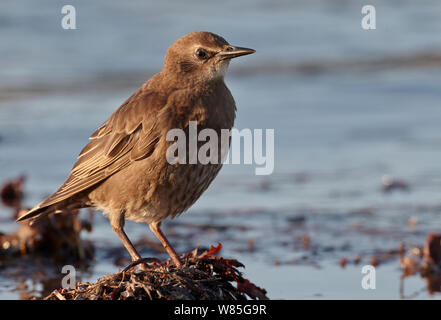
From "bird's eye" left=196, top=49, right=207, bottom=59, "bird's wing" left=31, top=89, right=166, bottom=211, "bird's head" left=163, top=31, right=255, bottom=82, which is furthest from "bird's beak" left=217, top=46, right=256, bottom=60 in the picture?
"bird's wing" left=31, top=89, right=166, bottom=211

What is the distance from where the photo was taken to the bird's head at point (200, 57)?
18.7 feet

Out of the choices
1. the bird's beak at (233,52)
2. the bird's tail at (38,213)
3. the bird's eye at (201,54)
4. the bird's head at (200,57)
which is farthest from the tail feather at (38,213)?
the bird's beak at (233,52)

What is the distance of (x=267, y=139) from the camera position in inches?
426

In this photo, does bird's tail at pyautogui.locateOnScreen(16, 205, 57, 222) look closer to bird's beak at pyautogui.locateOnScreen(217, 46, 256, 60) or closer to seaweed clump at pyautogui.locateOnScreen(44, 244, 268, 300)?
seaweed clump at pyautogui.locateOnScreen(44, 244, 268, 300)

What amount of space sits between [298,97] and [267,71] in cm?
197

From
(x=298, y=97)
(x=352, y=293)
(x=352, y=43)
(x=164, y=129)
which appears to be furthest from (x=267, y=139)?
(x=352, y=43)

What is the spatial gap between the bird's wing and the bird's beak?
526 millimetres

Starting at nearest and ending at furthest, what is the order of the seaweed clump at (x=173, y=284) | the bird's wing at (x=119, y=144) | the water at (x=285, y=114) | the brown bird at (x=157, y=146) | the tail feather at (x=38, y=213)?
the seaweed clump at (x=173, y=284) → the brown bird at (x=157, y=146) → the bird's wing at (x=119, y=144) → the tail feather at (x=38, y=213) → the water at (x=285, y=114)

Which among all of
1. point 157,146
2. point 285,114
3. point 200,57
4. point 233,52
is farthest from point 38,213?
point 285,114

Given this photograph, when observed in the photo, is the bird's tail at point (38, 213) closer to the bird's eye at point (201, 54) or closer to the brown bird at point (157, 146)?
the brown bird at point (157, 146)

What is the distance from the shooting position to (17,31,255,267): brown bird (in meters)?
5.53

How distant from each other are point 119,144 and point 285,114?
6.82 metres

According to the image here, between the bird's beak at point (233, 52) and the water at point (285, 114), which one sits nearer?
the bird's beak at point (233, 52)

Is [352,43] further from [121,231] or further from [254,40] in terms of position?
[121,231]
